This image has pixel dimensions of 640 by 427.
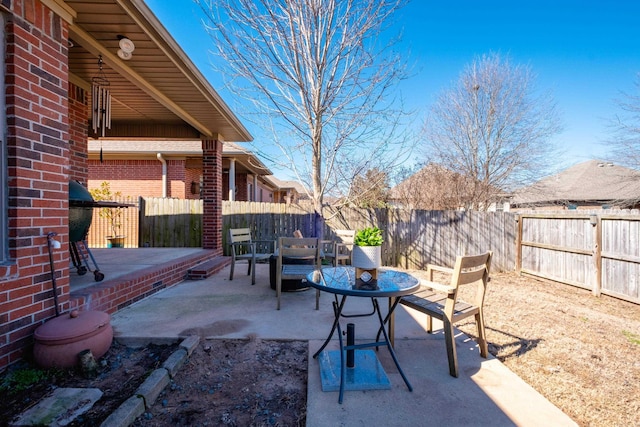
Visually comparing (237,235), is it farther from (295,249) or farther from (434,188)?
(434,188)

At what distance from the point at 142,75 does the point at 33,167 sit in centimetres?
229

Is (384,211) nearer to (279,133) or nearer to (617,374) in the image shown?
(279,133)

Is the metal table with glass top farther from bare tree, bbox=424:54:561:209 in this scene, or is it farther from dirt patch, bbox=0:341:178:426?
bare tree, bbox=424:54:561:209

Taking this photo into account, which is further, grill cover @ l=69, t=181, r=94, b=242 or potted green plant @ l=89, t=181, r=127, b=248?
potted green plant @ l=89, t=181, r=127, b=248

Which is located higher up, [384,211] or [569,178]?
[569,178]

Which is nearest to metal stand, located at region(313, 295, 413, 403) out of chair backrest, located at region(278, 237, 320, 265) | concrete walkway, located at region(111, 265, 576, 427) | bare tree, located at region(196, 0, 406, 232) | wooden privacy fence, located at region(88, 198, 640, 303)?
concrete walkway, located at region(111, 265, 576, 427)

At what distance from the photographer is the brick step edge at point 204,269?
5.40 m

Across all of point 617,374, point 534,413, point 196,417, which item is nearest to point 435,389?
point 534,413

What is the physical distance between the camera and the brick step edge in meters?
5.40

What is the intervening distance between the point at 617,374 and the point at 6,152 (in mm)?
5050

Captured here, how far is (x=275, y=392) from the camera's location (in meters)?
2.13

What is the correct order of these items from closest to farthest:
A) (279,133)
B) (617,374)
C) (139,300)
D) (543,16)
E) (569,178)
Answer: (617,374)
(139,300)
(279,133)
(543,16)
(569,178)

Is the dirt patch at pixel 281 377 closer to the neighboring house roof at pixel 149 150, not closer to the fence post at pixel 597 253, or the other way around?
the fence post at pixel 597 253

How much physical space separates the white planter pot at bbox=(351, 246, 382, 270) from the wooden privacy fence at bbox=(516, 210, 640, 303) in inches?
202
